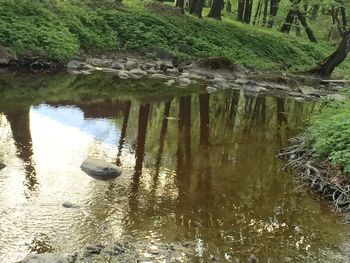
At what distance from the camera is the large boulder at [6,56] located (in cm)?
1918

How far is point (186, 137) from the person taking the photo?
41.3ft

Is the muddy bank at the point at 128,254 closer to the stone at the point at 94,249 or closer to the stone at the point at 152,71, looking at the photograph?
the stone at the point at 94,249

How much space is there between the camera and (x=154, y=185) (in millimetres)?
8773

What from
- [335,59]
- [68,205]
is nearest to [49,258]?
[68,205]

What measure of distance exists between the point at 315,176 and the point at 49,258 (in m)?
5.80

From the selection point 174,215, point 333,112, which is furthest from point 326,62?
point 174,215

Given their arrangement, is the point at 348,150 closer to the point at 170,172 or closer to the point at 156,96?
the point at 170,172

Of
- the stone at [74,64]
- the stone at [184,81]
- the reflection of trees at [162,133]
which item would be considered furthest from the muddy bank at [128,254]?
the stone at [74,64]

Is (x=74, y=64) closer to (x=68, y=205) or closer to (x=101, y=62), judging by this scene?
(x=101, y=62)

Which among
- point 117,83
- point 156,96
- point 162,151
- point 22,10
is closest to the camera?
point 162,151

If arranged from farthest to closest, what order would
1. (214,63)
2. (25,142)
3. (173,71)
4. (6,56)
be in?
(214,63), (173,71), (6,56), (25,142)

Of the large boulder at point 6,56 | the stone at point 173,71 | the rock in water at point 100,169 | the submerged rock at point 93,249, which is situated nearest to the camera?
the submerged rock at point 93,249

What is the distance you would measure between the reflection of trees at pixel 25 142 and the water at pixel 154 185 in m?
0.02

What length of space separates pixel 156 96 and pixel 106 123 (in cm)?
518
